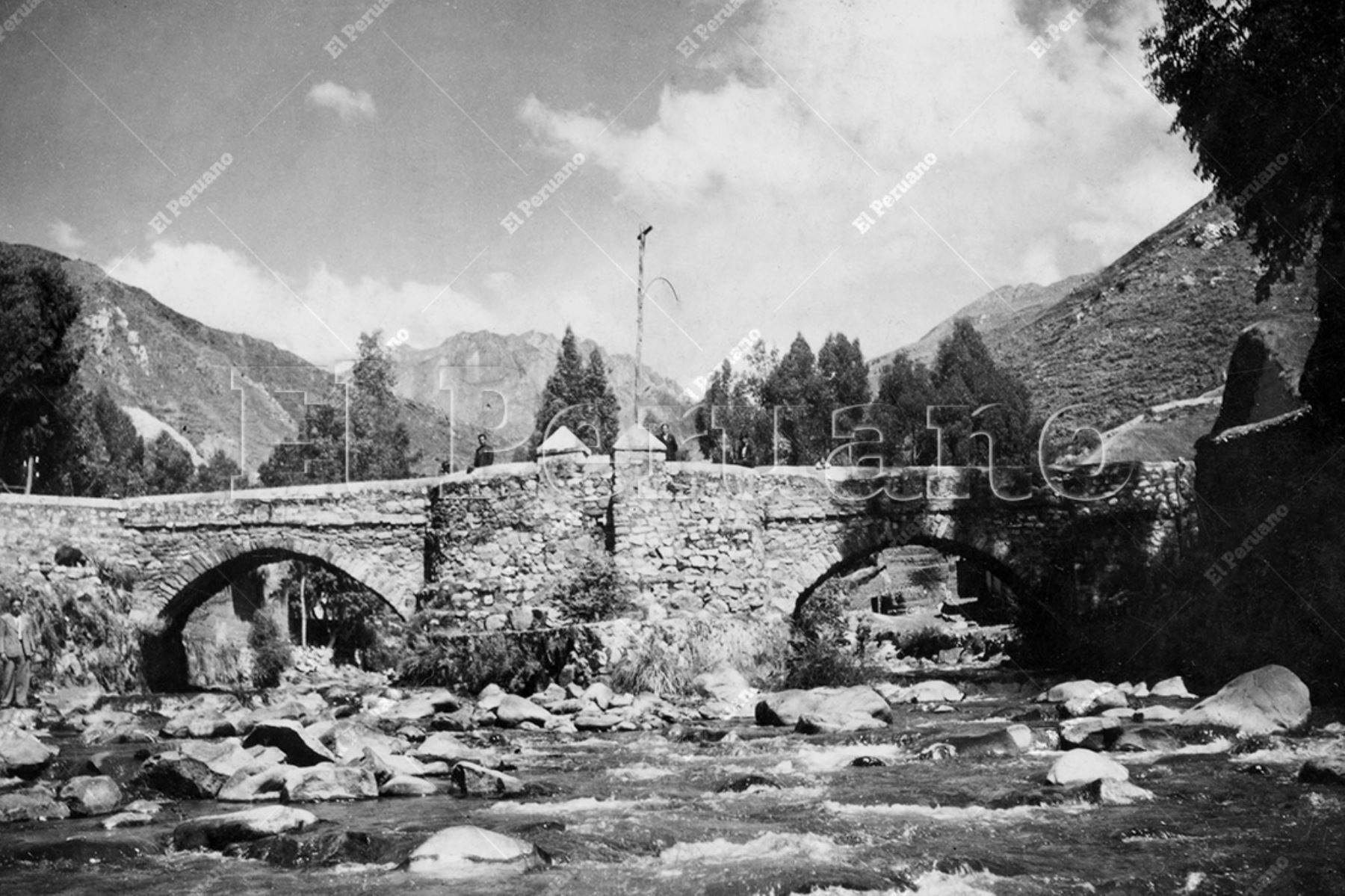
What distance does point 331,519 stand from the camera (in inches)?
836

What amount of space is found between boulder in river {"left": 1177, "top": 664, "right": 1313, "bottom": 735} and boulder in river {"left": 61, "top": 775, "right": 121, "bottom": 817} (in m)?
10.5

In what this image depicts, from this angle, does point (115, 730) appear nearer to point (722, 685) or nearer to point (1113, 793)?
point (722, 685)

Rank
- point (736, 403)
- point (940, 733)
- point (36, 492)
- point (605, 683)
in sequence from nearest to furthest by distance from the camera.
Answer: point (940, 733)
point (605, 683)
point (36, 492)
point (736, 403)

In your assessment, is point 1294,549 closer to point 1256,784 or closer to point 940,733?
point 940,733

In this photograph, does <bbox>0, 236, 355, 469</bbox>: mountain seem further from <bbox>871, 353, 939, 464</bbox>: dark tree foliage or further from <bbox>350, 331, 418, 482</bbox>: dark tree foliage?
<bbox>871, 353, 939, 464</bbox>: dark tree foliage

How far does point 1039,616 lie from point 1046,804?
Result: 12.6 metres

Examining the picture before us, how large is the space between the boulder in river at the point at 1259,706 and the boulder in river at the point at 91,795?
1052 cm

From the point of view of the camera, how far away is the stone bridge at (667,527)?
20.0 meters

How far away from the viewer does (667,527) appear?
20.0m

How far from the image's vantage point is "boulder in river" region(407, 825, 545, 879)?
7.59 m

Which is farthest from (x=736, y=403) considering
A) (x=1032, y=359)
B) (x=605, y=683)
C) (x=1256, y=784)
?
(x=1256, y=784)

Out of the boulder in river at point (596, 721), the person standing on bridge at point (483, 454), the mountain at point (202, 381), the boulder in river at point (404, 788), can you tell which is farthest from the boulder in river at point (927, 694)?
the mountain at point (202, 381)

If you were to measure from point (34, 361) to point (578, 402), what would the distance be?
56.9ft

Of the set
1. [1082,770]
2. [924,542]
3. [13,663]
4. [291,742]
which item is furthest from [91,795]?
[924,542]
